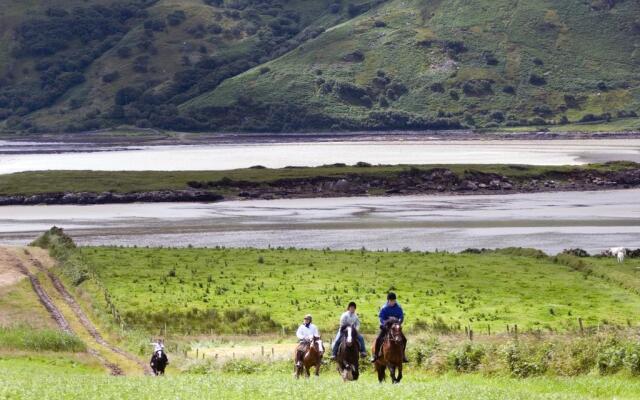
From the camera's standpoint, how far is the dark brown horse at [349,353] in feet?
119

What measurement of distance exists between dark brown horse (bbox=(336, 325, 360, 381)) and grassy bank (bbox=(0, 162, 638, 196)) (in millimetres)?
121110

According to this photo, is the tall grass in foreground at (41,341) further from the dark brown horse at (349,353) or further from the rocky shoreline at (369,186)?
the rocky shoreline at (369,186)

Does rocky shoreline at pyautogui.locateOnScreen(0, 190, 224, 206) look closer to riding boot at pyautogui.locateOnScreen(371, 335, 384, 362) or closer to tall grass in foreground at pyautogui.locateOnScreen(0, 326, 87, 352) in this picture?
tall grass in foreground at pyautogui.locateOnScreen(0, 326, 87, 352)

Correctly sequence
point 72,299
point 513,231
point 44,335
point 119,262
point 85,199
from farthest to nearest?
point 85,199, point 513,231, point 119,262, point 72,299, point 44,335

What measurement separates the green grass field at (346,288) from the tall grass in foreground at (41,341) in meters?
7.07

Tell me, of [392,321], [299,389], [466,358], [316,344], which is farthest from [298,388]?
[466,358]

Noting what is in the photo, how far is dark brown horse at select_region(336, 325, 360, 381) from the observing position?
36384 millimetres

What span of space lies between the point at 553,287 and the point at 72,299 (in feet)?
103

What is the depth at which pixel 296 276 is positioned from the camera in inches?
3012

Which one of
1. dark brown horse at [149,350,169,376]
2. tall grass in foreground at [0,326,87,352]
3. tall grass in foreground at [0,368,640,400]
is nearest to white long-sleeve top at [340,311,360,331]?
tall grass in foreground at [0,368,640,400]

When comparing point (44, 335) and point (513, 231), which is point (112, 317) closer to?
point (44, 335)

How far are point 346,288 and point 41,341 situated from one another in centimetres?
2489

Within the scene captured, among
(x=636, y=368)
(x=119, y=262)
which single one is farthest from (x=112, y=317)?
(x=636, y=368)

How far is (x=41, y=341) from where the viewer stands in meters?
51.6
